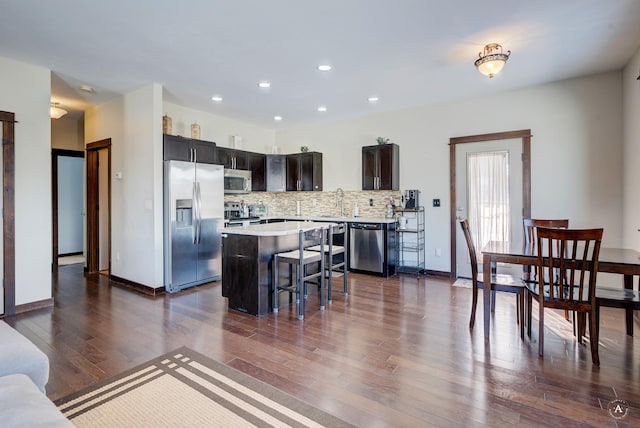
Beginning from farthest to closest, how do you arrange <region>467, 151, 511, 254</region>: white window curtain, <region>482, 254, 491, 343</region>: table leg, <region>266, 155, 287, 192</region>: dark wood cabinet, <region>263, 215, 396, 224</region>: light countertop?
<region>266, 155, 287, 192</region>: dark wood cabinet < <region>263, 215, 396, 224</region>: light countertop < <region>467, 151, 511, 254</region>: white window curtain < <region>482, 254, 491, 343</region>: table leg

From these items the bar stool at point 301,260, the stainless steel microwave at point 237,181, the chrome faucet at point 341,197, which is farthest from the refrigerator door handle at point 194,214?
the chrome faucet at point 341,197

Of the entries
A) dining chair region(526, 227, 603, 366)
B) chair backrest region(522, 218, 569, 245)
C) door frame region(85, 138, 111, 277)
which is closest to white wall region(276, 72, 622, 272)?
chair backrest region(522, 218, 569, 245)

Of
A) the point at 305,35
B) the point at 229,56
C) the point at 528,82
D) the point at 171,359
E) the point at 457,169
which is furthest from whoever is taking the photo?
the point at 457,169

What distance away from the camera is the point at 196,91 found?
477 cm

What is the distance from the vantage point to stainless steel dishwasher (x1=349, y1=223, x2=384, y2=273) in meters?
5.43

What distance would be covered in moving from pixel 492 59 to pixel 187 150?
4047mm

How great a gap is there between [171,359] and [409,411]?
1.79m

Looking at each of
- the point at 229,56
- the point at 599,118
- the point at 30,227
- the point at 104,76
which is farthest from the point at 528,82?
the point at 30,227

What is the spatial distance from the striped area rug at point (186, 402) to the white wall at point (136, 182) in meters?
2.48

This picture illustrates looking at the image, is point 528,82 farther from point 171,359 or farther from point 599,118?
point 171,359

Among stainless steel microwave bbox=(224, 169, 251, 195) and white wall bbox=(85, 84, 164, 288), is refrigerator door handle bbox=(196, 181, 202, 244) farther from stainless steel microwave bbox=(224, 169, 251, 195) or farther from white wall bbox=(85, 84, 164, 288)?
stainless steel microwave bbox=(224, 169, 251, 195)

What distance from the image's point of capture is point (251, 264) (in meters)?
3.54

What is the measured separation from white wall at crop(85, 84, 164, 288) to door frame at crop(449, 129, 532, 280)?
14.3ft

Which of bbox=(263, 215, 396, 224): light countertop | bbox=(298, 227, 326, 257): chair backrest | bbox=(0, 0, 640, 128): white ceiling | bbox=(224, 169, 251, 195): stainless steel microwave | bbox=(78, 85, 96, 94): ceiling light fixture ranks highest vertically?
bbox=(78, 85, 96, 94): ceiling light fixture
